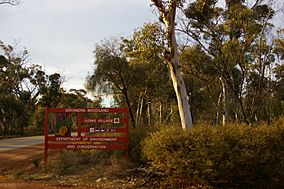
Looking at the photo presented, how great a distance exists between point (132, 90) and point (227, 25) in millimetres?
15882

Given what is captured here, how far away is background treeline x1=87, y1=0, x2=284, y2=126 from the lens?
26.0 m

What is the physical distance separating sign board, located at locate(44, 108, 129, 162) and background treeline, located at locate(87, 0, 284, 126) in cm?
311

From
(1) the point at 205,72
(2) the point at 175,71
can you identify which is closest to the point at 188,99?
(1) the point at 205,72

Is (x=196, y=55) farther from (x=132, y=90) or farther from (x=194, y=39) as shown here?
(x=132, y=90)

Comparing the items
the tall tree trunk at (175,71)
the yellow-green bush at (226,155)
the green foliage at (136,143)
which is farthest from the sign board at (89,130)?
the yellow-green bush at (226,155)

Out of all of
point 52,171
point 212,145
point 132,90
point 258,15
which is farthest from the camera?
point 132,90

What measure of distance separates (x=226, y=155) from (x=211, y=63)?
19.7m

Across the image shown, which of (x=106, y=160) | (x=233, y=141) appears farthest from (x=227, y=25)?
(x=233, y=141)

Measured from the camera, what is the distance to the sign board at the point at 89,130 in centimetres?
1451

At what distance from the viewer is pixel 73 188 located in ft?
37.7

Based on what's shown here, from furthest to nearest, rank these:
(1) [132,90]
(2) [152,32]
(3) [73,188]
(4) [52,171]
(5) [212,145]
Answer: (1) [132,90] → (2) [152,32] → (4) [52,171] → (3) [73,188] → (5) [212,145]

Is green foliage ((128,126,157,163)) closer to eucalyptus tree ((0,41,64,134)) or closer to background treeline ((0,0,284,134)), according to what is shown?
background treeline ((0,0,284,134))

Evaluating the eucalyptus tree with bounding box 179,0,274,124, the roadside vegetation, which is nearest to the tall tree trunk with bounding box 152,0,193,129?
the roadside vegetation

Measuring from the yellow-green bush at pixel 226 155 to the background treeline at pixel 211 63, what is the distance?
518 centimetres
